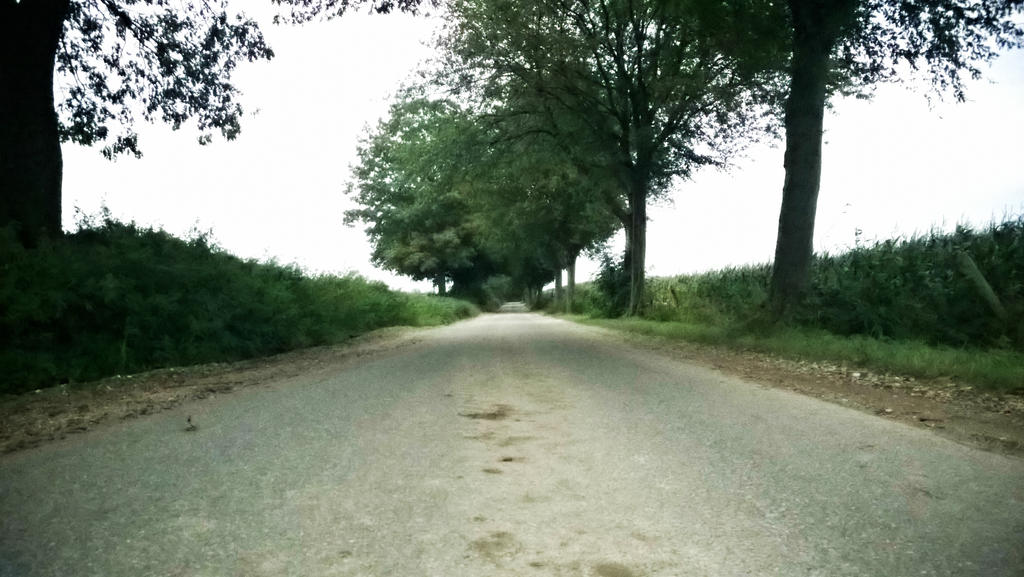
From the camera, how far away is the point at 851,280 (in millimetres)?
12203

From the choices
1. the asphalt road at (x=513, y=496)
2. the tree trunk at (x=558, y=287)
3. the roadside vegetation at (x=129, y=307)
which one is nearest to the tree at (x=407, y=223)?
the tree trunk at (x=558, y=287)

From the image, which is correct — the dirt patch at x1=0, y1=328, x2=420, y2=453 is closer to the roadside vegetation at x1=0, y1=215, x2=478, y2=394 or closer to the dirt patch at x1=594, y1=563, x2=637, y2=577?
the roadside vegetation at x1=0, y1=215, x2=478, y2=394

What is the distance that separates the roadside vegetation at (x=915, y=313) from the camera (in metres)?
8.40

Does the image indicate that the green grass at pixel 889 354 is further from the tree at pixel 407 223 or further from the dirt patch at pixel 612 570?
the tree at pixel 407 223

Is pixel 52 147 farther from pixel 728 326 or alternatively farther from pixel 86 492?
pixel 728 326

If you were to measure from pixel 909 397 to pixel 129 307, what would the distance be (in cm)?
911

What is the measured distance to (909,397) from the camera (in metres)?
6.86

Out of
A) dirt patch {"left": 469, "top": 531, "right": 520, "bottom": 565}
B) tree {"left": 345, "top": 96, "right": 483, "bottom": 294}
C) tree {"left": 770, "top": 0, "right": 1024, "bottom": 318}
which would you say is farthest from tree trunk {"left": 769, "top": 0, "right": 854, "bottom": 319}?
tree {"left": 345, "top": 96, "right": 483, "bottom": 294}

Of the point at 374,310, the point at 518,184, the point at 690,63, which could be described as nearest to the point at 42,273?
the point at 374,310

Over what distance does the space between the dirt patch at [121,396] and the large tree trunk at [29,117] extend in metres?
3.66

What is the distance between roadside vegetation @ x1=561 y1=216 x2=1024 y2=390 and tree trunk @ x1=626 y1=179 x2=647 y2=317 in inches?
344

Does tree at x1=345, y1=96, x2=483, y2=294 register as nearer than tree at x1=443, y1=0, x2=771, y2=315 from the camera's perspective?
No

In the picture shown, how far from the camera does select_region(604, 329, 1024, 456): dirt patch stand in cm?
521

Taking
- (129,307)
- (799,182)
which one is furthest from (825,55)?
(129,307)
